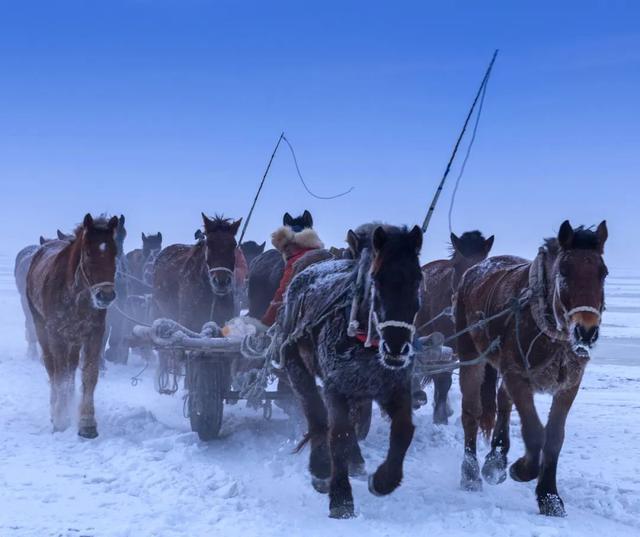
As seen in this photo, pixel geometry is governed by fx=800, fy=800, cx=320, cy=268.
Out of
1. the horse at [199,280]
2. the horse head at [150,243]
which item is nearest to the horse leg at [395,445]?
the horse at [199,280]

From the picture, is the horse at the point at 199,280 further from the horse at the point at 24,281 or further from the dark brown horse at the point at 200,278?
the horse at the point at 24,281

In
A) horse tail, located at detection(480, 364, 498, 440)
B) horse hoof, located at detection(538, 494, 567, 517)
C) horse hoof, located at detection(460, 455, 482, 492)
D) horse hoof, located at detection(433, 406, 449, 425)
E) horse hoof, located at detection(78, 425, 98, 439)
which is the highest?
horse tail, located at detection(480, 364, 498, 440)

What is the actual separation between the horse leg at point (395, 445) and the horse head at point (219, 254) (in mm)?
3864

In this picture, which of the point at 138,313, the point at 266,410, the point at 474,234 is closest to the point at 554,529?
the point at 266,410

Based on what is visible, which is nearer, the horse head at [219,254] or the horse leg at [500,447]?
the horse leg at [500,447]

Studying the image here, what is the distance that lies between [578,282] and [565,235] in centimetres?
43

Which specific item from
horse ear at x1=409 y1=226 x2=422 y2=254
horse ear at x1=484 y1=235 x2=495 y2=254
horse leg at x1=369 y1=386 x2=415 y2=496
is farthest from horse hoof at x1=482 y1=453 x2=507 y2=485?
horse ear at x1=484 y1=235 x2=495 y2=254

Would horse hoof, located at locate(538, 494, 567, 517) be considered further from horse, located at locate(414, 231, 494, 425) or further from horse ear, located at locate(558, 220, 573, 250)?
horse, located at locate(414, 231, 494, 425)

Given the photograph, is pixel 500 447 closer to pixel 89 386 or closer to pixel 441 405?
pixel 441 405

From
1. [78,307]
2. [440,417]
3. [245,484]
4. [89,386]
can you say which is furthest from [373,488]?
[440,417]

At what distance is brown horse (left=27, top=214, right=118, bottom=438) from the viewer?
8.54 m

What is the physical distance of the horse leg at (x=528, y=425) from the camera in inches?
258

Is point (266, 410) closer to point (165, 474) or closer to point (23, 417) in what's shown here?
point (165, 474)

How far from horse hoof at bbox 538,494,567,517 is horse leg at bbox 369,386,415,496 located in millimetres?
1285
